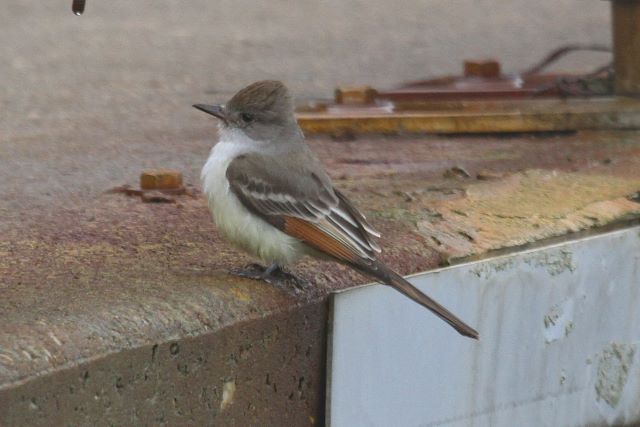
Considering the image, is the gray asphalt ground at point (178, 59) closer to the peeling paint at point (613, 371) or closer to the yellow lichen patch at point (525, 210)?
the yellow lichen patch at point (525, 210)

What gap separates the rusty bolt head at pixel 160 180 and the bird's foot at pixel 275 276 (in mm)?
1075

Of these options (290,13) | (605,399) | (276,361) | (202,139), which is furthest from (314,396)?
(290,13)

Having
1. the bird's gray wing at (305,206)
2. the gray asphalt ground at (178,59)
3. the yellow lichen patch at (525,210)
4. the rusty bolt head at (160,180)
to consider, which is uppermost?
the bird's gray wing at (305,206)

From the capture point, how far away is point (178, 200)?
5598mm

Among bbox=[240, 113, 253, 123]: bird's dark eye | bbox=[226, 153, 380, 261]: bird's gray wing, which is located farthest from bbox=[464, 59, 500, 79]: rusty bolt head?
bbox=[226, 153, 380, 261]: bird's gray wing

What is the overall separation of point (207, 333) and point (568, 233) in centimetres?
182

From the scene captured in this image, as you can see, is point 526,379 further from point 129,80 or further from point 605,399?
point 129,80

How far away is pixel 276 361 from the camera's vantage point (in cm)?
443

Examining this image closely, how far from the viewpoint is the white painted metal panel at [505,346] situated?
Result: 4.70 metres

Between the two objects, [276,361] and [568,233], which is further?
[568,233]

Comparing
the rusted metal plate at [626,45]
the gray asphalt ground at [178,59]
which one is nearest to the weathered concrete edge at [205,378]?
the gray asphalt ground at [178,59]

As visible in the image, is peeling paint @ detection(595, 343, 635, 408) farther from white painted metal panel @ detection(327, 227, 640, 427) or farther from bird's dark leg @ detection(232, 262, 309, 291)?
bird's dark leg @ detection(232, 262, 309, 291)

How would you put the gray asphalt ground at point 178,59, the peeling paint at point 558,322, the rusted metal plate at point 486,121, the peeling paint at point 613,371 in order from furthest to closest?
the rusted metal plate at point 486,121 < the gray asphalt ground at point 178,59 < the peeling paint at point 613,371 < the peeling paint at point 558,322

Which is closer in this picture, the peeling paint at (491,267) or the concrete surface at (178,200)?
the concrete surface at (178,200)
